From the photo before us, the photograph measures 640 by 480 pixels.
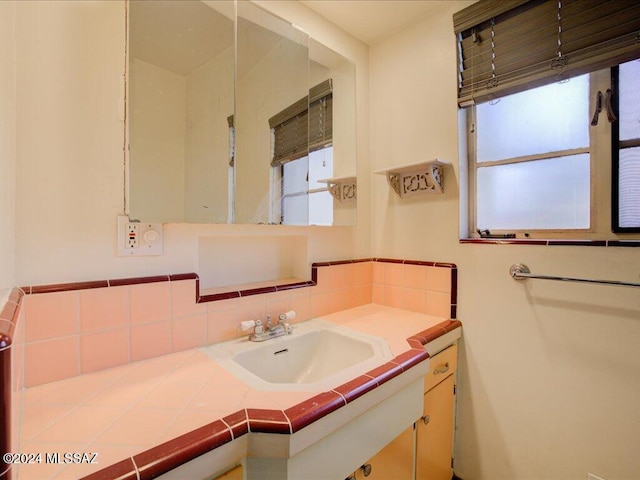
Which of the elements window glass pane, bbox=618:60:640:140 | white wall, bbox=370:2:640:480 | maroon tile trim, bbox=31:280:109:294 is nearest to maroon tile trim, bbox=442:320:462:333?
white wall, bbox=370:2:640:480

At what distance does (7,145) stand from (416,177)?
4.75 ft

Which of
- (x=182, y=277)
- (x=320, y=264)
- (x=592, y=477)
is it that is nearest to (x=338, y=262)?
(x=320, y=264)

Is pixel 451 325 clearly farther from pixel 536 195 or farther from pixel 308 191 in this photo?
pixel 308 191

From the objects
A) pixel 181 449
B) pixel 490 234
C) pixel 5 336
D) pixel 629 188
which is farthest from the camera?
pixel 490 234

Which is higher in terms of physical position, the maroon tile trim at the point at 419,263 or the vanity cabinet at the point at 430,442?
the maroon tile trim at the point at 419,263

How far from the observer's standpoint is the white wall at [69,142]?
787mm

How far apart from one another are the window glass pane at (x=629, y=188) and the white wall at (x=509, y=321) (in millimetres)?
157

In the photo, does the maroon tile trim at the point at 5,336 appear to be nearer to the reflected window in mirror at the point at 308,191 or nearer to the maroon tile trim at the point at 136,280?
the maroon tile trim at the point at 136,280

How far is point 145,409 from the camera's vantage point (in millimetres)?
689

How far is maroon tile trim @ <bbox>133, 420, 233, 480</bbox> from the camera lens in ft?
1.71

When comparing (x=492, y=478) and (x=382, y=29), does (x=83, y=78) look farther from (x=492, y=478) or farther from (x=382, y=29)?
(x=492, y=478)

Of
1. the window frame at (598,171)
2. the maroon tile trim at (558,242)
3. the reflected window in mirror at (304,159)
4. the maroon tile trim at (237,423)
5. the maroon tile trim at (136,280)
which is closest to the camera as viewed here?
the maroon tile trim at (237,423)

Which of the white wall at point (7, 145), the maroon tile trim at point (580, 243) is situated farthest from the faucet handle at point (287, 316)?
the maroon tile trim at point (580, 243)

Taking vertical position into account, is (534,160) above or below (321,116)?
below
